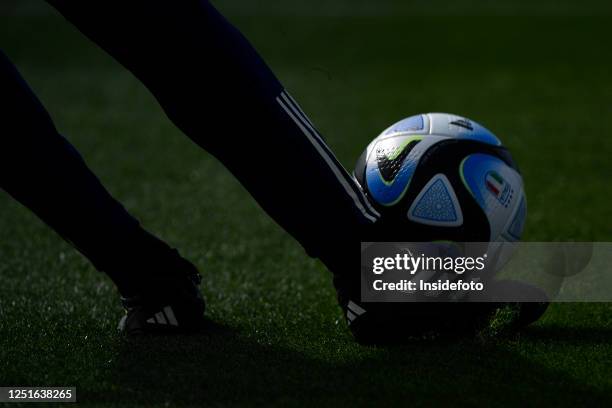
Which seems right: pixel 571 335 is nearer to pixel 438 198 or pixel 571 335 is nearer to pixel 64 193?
pixel 438 198

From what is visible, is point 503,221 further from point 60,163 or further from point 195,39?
point 60,163

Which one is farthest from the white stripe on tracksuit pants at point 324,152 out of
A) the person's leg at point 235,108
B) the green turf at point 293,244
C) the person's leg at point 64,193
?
the person's leg at point 64,193

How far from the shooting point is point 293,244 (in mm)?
3586

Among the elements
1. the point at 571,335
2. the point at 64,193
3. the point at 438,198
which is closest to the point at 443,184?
the point at 438,198

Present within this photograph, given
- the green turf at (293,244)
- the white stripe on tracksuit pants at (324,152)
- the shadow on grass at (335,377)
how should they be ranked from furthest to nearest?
1. the white stripe on tracksuit pants at (324,152)
2. the green turf at (293,244)
3. the shadow on grass at (335,377)

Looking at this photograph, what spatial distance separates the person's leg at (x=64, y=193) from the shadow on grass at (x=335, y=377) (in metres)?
0.22

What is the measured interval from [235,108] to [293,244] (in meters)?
1.46

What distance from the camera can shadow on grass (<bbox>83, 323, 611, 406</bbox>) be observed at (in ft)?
6.40

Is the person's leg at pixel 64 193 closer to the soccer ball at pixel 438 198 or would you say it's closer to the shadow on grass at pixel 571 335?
the soccer ball at pixel 438 198

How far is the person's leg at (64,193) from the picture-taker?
2.31 meters

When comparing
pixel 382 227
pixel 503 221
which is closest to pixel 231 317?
pixel 382 227

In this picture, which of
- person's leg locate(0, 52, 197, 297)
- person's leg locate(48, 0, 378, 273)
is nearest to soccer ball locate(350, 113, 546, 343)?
person's leg locate(48, 0, 378, 273)

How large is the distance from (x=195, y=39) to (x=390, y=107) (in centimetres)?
447

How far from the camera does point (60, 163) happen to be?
2355 millimetres
